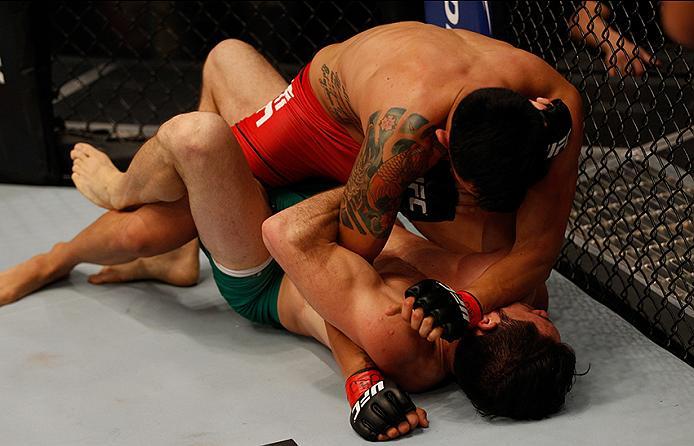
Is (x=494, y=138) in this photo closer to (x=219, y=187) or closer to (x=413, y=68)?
(x=413, y=68)

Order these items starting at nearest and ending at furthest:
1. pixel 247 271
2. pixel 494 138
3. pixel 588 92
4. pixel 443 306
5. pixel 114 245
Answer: pixel 494 138, pixel 443 306, pixel 247 271, pixel 114 245, pixel 588 92

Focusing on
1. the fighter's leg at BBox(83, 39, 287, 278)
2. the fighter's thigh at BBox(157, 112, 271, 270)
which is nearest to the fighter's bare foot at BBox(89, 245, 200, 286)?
the fighter's leg at BBox(83, 39, 287, 278)

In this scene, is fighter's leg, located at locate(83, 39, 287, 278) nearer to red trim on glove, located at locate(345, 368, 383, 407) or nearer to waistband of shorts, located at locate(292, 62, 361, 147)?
waistband of shorts, located at locate(292, 62, 361, 147)

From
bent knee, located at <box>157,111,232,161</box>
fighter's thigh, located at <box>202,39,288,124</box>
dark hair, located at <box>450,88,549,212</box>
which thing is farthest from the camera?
fighter's thigh, located at <box>202,39,288,124</box>

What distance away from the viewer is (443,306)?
1854mm

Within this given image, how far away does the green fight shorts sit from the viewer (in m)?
2.29

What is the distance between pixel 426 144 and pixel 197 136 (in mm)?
529

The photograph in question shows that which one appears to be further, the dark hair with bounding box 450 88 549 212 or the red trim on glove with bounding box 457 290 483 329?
the red trim on glove with bounding box 457 290 483 329

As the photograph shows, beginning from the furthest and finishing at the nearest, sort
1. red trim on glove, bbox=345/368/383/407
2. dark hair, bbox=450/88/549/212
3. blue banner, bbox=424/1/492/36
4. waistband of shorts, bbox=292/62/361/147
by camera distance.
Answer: blue banner, bbox=424/1/492/36 → waistband of shorts, bbox=292/62/361/147 → red trim on glove, bbox=345/368/383/407 → dark hair, bbox=450/88/549/212

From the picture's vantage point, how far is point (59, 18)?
14.2 ft

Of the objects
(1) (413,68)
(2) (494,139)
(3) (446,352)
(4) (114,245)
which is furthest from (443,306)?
(4) (114,245)

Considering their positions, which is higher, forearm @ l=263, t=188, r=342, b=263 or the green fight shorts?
forearm @ l=263, t=188, r=342, b=263

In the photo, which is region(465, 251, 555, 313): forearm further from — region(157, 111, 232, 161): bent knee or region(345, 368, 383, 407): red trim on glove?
region(157, 111, 232, 161): bent knee

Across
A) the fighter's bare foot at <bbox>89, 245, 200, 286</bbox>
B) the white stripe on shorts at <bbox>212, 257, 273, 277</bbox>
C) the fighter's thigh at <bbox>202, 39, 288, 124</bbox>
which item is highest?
the fighter's thigh at <bbox>202, 39, 288, 124</bbox>
